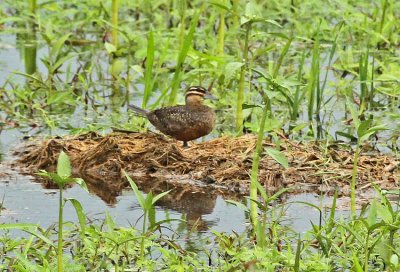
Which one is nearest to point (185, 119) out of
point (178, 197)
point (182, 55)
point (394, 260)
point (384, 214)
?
point (182, 55)

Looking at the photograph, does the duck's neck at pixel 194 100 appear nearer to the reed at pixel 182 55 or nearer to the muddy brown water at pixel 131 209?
the reed at pixel 182 55

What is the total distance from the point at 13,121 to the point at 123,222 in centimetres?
322

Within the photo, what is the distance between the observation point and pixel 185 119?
1042 centimetres

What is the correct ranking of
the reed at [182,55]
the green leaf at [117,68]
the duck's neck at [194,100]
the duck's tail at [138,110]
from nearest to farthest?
the reed at [182,55] → the duck's neck at [194,100] → the duck's tail at [138,110] → the green leaf at [117,68]

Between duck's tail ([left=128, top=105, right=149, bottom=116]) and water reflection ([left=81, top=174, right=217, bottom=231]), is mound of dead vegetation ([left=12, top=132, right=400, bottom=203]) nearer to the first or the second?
water reflection ([left=81, top=174, right=217, bottom=231])

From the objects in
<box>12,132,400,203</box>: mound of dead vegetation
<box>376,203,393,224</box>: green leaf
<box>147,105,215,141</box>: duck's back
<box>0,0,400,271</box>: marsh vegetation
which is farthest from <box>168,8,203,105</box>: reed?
<box>376,203,393,224</box>: green leaf

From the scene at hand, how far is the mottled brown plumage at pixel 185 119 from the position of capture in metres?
10.5

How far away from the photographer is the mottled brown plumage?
34.3 feet

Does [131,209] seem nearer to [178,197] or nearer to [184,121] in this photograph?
[178,197]

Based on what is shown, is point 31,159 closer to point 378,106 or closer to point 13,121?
point 13,121

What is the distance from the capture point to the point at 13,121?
11.4m

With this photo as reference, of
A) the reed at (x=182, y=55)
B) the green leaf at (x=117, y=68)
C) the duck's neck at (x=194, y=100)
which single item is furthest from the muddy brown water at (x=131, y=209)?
the green leaf at (x=117, y=68)

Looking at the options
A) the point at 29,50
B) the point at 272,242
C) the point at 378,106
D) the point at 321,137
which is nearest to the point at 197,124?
the point at 321,137

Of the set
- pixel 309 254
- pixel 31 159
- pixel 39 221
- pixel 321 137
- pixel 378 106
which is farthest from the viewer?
pixel 378 106
